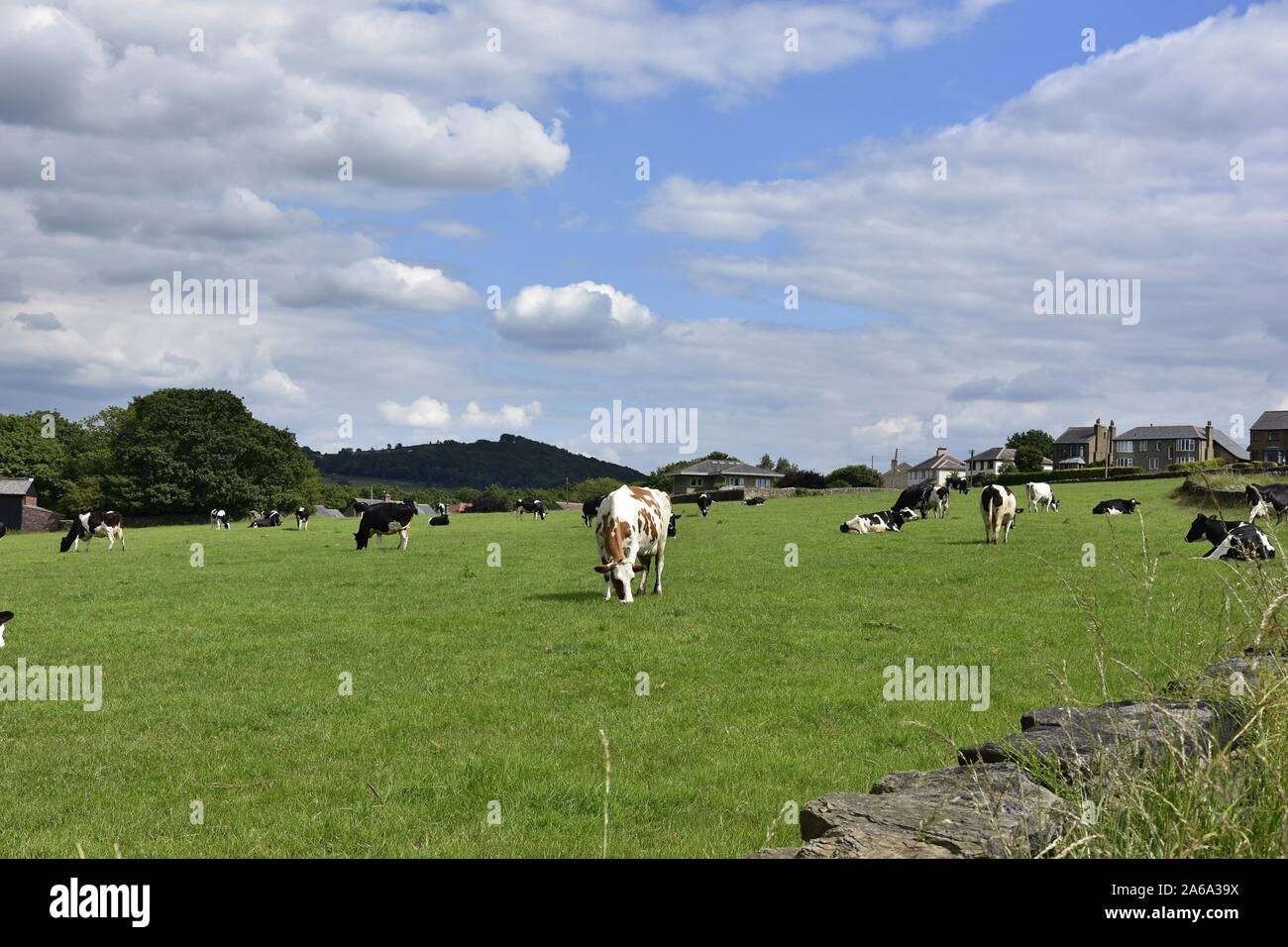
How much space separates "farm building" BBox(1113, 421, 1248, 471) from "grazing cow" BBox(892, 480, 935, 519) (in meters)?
112

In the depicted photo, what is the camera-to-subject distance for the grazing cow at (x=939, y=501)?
1986 inches

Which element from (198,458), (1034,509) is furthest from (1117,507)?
(198,458)

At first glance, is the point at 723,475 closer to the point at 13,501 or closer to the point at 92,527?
the point at 13,501

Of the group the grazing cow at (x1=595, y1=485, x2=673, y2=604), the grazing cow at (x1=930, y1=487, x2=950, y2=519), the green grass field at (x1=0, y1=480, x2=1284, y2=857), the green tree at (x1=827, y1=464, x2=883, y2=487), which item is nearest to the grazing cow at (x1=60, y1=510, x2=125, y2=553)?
the green grass field at (x1=0, y1=480, x2=1284, y2=857)

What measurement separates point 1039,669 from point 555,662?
6.91 m

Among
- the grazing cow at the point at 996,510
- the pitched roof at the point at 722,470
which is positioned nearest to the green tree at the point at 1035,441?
the pitched roof at the point at 722,470

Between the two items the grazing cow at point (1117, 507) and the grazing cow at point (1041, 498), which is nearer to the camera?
the grazing cow at point (1117, 507)

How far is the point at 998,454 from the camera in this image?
586 ft

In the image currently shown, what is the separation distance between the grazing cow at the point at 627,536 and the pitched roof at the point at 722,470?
481 ft

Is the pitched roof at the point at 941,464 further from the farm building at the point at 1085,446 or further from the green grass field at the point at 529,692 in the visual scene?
the green grass field at the point at 529,692

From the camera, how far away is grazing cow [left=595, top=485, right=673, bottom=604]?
822 inches
